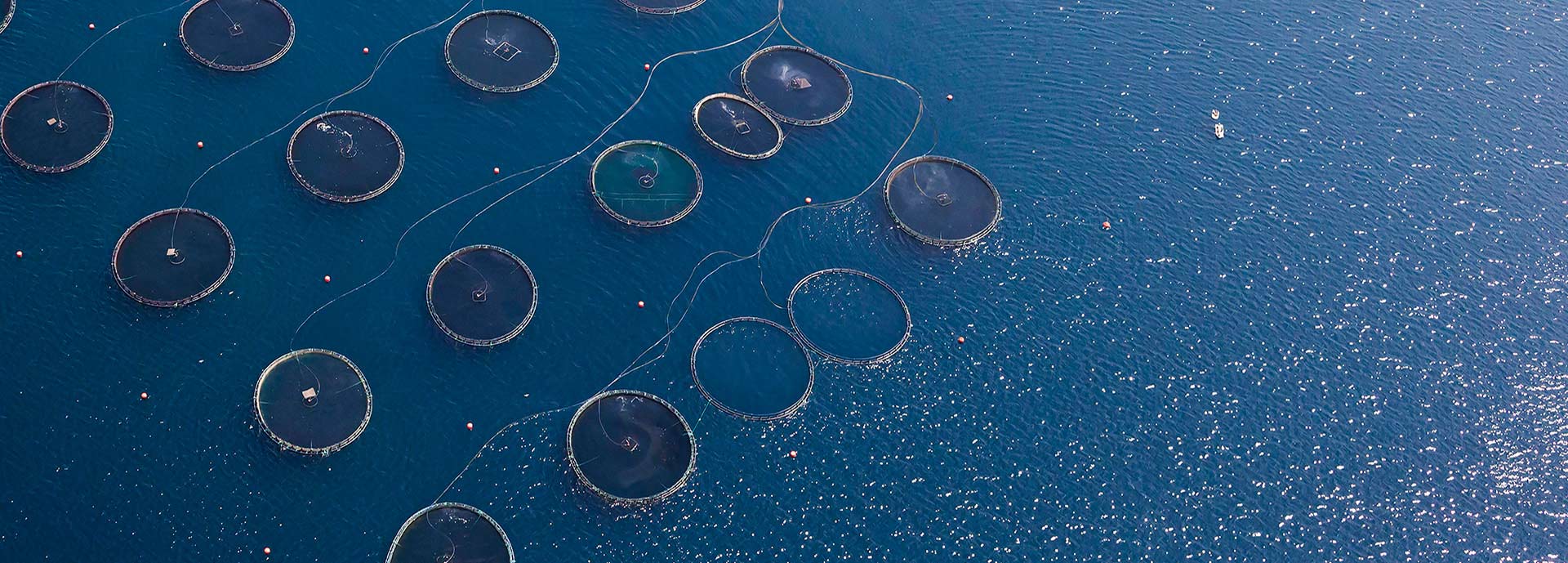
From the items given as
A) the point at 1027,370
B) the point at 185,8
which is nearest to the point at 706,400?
the point at 1027,370

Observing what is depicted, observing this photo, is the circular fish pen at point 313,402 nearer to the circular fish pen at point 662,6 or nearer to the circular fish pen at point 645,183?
the circular fish pen at point 645,183

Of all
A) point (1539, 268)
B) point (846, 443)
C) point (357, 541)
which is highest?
point (1539, 268)

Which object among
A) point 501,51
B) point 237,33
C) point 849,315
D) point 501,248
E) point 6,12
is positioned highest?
point 501,51

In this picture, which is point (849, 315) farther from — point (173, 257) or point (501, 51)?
point (173, 257)

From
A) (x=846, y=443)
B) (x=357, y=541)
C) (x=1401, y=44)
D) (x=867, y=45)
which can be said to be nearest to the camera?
(x=357, y=541)

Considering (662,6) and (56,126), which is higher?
(662,6)

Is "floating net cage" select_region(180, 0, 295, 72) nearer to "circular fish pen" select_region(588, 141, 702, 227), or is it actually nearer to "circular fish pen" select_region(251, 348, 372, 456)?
"circular fish pen" select_region(251, 348, 372, 456)

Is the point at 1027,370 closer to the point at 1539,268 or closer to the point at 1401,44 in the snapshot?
the point at 1539,268

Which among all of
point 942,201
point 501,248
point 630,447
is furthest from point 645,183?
point 942,201
